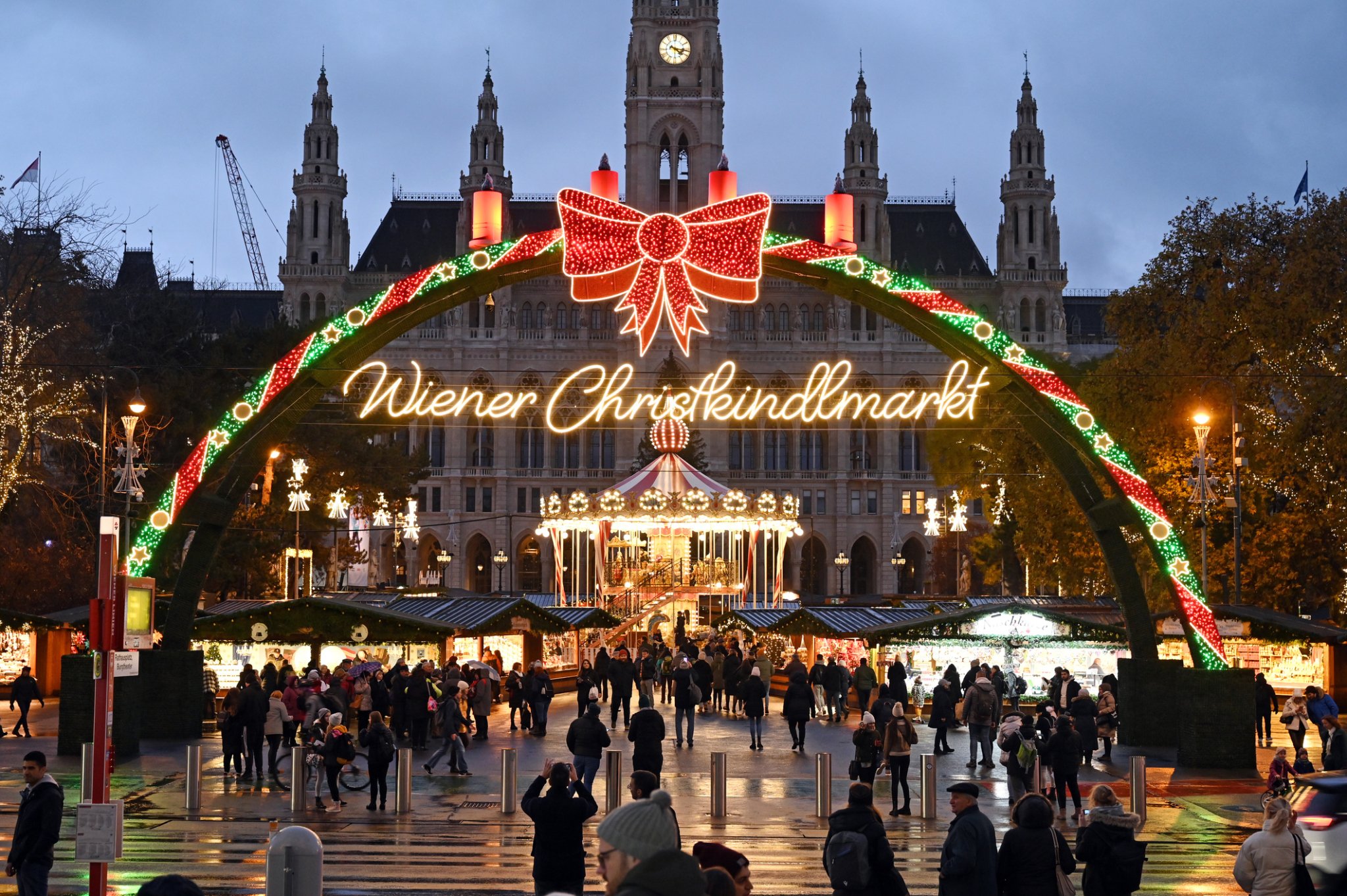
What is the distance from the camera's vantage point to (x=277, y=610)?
30516 mm

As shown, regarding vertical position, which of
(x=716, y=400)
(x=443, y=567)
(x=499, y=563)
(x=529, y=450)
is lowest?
(x=443, y=567)

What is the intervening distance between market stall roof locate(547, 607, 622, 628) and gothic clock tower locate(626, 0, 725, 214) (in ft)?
182

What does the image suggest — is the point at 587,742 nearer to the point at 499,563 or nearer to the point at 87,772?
the point at 87,772

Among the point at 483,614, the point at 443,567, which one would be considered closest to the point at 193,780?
the point at 483,614

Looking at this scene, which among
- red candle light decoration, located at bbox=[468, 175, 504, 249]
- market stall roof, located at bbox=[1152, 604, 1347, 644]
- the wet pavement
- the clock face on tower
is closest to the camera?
the wet pavement

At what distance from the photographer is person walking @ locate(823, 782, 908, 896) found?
855cm

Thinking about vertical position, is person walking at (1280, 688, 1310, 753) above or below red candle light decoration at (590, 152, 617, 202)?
below

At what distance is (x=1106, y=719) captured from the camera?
77.3ft

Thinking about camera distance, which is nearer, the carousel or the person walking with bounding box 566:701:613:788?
the person walking with bounding box 566:701:613:788

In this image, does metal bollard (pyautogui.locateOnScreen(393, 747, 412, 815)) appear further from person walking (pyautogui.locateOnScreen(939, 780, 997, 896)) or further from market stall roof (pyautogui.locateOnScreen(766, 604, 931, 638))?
market stall roof (pyautogui.locateOnScreen(766, 604, 931, 638))

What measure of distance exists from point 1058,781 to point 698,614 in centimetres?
3235

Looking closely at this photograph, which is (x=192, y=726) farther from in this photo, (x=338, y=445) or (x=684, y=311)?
(x=338, y=445)

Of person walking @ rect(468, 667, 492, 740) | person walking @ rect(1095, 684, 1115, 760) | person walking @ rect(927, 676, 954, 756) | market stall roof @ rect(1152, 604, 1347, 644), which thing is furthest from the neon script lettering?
market stall roof @ rect(1152, 604, 1347, 644)

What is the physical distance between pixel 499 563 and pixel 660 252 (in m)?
68.3
